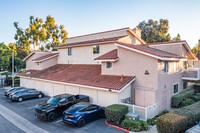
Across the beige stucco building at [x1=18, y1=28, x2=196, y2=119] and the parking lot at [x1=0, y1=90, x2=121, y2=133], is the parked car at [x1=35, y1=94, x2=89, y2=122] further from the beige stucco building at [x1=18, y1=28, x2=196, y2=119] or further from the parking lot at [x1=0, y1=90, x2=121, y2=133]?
the beige stucco building at [x1=18, y1=28, x2=196, y2=119]

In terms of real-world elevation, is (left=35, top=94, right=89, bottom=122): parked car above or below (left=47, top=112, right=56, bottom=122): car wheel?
above

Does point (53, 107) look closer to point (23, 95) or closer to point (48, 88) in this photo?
point (23, 95)

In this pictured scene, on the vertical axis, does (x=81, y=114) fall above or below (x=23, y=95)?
above

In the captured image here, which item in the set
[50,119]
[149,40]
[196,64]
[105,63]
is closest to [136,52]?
[105,63]

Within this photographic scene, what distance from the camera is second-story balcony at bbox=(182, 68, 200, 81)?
15.4 meters

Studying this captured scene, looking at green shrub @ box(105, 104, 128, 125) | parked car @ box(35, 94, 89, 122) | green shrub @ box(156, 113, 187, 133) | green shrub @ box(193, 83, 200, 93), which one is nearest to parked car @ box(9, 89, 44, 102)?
parked car @ box(35, 94, 89, 122)

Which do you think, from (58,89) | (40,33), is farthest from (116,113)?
(40,33)

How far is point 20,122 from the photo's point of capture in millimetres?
10992

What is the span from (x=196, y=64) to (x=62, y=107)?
2814cm

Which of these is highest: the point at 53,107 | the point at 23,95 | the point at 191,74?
the point at 191,74

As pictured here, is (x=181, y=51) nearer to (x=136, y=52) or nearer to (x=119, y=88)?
(x=136, y=52)

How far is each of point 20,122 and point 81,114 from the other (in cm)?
521

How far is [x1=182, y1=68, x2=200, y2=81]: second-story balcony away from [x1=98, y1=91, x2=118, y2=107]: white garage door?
10155mm

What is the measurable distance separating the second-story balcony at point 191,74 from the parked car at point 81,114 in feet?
39.4
